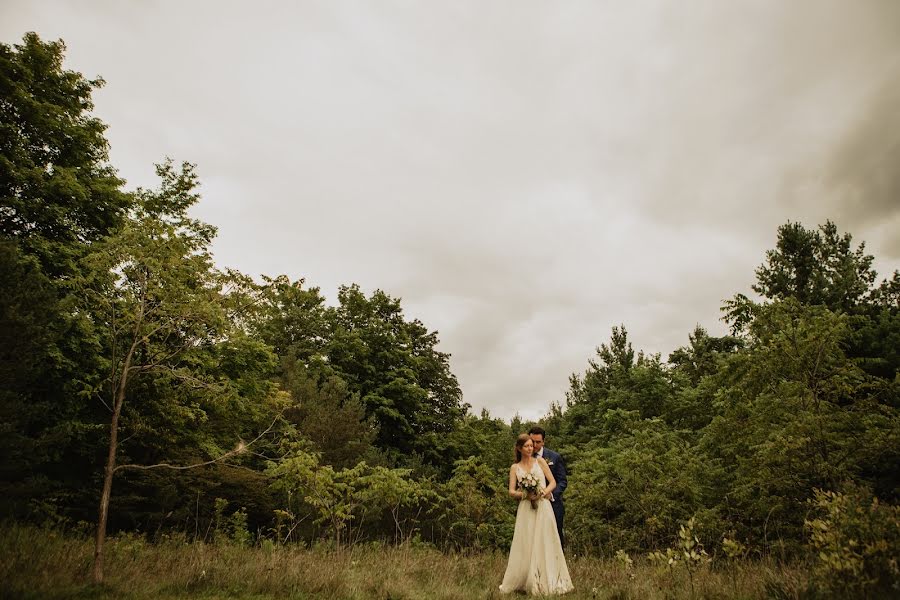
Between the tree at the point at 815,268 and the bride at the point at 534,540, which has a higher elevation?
the tree at the point at 815,268

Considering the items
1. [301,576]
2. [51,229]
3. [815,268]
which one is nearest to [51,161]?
→ [51,229]

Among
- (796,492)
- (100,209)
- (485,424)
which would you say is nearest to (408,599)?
(796,492)

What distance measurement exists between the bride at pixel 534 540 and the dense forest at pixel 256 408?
4.99 ft

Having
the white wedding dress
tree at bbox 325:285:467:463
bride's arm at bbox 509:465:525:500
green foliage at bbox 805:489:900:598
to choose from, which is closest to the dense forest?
green foliage at bbox 805:489:900:598

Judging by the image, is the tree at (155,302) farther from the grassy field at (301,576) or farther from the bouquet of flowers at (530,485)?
Result: the bouquet of flowers at (530,485)

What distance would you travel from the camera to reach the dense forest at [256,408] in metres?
6.80

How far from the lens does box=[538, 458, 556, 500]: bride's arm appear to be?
21.9 feet

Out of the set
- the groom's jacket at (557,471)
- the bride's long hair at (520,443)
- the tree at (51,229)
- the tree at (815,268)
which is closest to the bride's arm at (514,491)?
the bride's long hair at (520,443)

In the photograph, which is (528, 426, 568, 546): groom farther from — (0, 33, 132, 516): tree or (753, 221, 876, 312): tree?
(753, 221, 876, 312): tree

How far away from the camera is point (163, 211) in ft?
55.9

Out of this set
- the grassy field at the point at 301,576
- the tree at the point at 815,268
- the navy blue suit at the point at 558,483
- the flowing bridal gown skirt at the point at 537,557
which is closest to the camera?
the grassy field at the point at 301,576

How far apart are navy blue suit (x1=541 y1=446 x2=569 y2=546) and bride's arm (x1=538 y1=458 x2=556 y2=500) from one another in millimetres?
160

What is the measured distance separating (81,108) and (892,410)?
2268 centimetres

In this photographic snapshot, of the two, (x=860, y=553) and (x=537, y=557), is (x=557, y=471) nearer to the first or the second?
(x=537, y=557)
